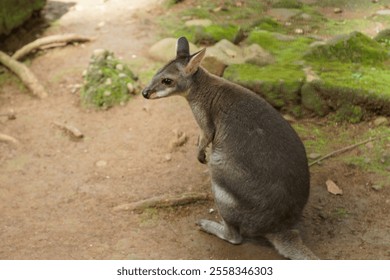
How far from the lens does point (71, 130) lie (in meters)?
8.07

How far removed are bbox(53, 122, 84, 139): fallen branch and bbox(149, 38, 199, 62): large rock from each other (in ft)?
8.25

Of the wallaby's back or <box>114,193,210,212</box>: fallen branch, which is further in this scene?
<box>114,193,210,212</box>: fallen branch

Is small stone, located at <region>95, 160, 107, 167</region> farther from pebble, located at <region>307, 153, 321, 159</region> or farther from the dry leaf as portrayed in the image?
the dry leaf

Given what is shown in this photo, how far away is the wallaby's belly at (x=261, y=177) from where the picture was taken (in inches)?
199

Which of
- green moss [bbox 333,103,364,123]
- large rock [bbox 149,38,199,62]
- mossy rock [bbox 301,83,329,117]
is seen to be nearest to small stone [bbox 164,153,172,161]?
mossy rock [bbox 301,83,329,117]

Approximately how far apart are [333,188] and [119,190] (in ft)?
9.18

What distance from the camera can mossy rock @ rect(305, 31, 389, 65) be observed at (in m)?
8.23

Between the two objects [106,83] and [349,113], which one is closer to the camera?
[349,113]

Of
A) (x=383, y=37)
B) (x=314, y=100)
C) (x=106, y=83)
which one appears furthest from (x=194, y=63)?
(x=383, y=37)

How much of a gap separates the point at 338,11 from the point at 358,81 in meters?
3.16

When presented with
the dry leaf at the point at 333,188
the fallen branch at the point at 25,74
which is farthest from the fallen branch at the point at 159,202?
the fallen branch at the point at 25,74

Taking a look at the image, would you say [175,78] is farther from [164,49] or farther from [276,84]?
[164,49]

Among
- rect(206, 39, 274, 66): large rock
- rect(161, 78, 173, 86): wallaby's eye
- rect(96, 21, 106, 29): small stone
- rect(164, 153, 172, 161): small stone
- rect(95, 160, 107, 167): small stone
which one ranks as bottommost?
rect(96, 21, 106, 29): small stone

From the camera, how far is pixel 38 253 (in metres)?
5.57
